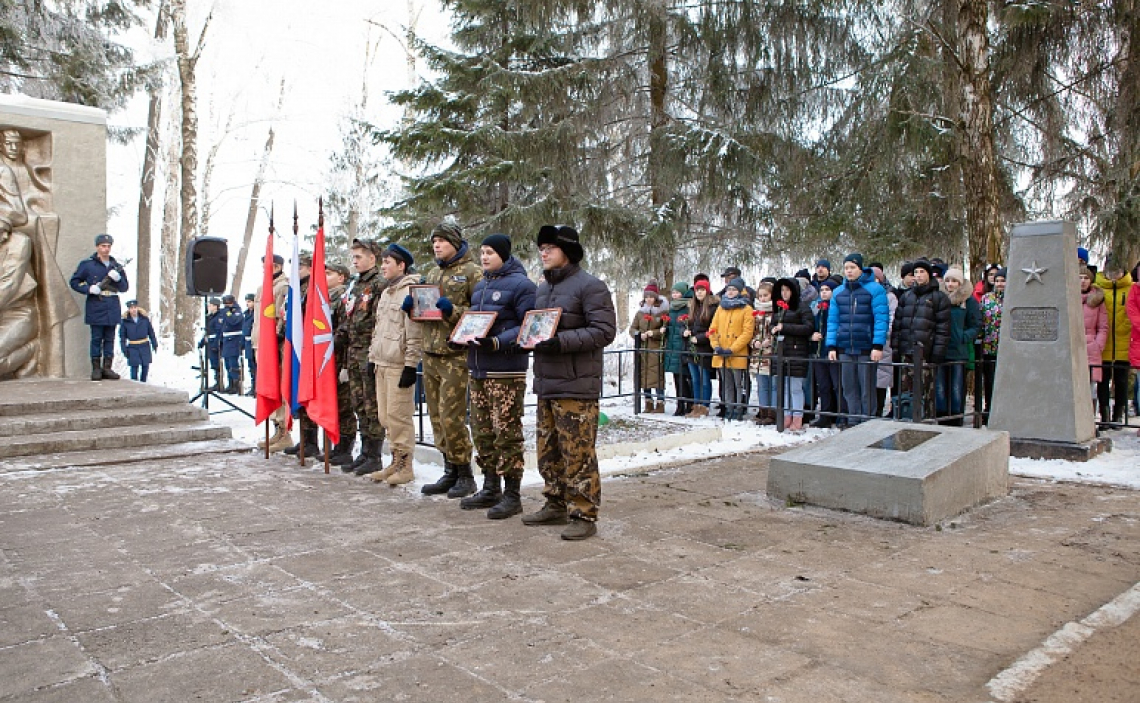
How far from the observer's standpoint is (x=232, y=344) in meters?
15.1

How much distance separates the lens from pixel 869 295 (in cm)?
908

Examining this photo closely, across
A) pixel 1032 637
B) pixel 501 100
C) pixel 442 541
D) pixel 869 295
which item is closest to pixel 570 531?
pixel 442 541

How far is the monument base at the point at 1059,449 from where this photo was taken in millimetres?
7453

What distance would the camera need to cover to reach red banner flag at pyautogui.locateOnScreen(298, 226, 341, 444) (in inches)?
286

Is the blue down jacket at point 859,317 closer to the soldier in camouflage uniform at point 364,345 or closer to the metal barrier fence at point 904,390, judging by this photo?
the metal barrier fence at point 904,390

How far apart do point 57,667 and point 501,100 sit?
1325 cm

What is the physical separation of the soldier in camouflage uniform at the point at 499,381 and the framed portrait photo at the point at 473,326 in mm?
59

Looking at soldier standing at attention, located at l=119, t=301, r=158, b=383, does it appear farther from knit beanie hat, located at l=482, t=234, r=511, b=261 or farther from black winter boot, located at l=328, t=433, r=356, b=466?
knit beanie hat, located at l=482, t=234, r=511, b=261

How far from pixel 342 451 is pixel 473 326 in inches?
112

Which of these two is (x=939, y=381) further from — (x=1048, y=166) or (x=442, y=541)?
(x=1048, y=166)

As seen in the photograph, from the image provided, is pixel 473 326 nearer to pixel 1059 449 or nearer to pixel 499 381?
pixel 499 381

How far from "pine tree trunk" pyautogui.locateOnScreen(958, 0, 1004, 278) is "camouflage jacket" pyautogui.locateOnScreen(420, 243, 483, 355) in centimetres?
800

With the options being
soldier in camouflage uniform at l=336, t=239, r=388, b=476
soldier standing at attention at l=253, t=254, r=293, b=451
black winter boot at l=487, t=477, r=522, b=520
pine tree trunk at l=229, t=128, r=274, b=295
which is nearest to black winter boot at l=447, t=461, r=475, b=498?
black winter boot at l=487, t=477, r=522, b=520

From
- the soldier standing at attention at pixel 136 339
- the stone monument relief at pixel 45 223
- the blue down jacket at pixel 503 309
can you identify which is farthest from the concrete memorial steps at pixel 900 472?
the soldier standing at attention at pixel 136 339
